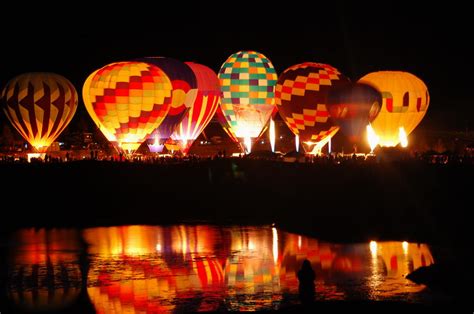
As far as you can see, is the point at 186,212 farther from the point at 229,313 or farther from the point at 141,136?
the point at 229,313

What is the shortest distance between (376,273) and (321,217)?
28.9ft

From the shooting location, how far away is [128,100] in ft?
134

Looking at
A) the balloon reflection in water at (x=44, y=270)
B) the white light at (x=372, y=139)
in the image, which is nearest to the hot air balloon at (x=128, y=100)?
the white light at (x=372, y=139)

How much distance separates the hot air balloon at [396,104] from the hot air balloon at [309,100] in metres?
1.70

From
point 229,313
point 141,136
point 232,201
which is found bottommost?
point 229,313

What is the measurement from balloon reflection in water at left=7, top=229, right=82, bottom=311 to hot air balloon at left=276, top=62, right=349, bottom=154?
60.1 ft

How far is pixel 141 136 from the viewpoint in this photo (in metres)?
42.2

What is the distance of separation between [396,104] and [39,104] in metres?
14.1

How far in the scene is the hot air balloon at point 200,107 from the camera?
46.9 metres

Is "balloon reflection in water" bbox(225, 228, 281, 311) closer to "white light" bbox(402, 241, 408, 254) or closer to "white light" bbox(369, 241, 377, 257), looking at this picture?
"white light" bbox(369, 241, 377, 257)

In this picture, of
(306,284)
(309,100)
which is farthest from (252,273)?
(309,100)

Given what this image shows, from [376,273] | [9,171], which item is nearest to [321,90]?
[9,171]

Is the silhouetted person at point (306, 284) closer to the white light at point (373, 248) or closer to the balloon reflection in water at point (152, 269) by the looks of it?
the balloon reflection in water at point (152, 269)

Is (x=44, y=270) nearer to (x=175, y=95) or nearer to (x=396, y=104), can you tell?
(x=175, y=95)
